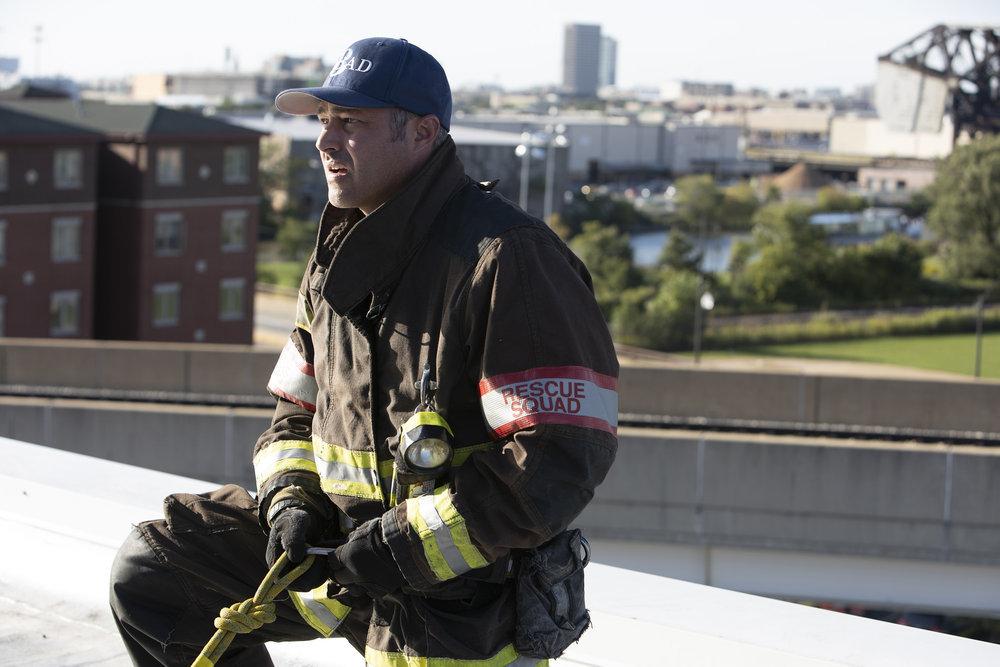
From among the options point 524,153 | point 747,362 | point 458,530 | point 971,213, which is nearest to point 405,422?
point 458,530

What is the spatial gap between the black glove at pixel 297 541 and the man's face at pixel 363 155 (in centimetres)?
69

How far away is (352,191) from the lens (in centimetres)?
299

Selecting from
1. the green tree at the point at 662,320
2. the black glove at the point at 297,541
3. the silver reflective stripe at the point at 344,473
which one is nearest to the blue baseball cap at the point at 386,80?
the silver reflective stripe at the point at 344,473

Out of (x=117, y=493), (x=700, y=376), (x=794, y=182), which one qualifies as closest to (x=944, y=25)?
(x=794, y=182)

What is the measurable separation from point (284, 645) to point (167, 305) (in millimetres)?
34360

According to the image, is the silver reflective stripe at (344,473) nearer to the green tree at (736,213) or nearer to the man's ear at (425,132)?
the man's ear at (425,132)

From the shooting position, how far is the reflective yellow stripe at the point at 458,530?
8.96 feet

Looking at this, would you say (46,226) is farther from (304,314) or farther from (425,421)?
(425,421)

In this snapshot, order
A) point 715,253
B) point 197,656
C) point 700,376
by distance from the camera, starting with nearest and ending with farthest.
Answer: point 197,656 < point 700,376 < point 715,253

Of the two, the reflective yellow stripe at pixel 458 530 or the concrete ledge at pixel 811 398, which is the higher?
the reflective yellow stripe at pixel 458 530

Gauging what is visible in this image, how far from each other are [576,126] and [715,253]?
176 feet

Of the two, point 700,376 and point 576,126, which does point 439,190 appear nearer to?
point 700,376

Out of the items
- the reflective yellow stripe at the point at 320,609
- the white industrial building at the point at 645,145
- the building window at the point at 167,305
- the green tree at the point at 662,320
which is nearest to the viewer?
the reflective yellow stripe at the point at 320,609

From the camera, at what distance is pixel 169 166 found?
3694cm
